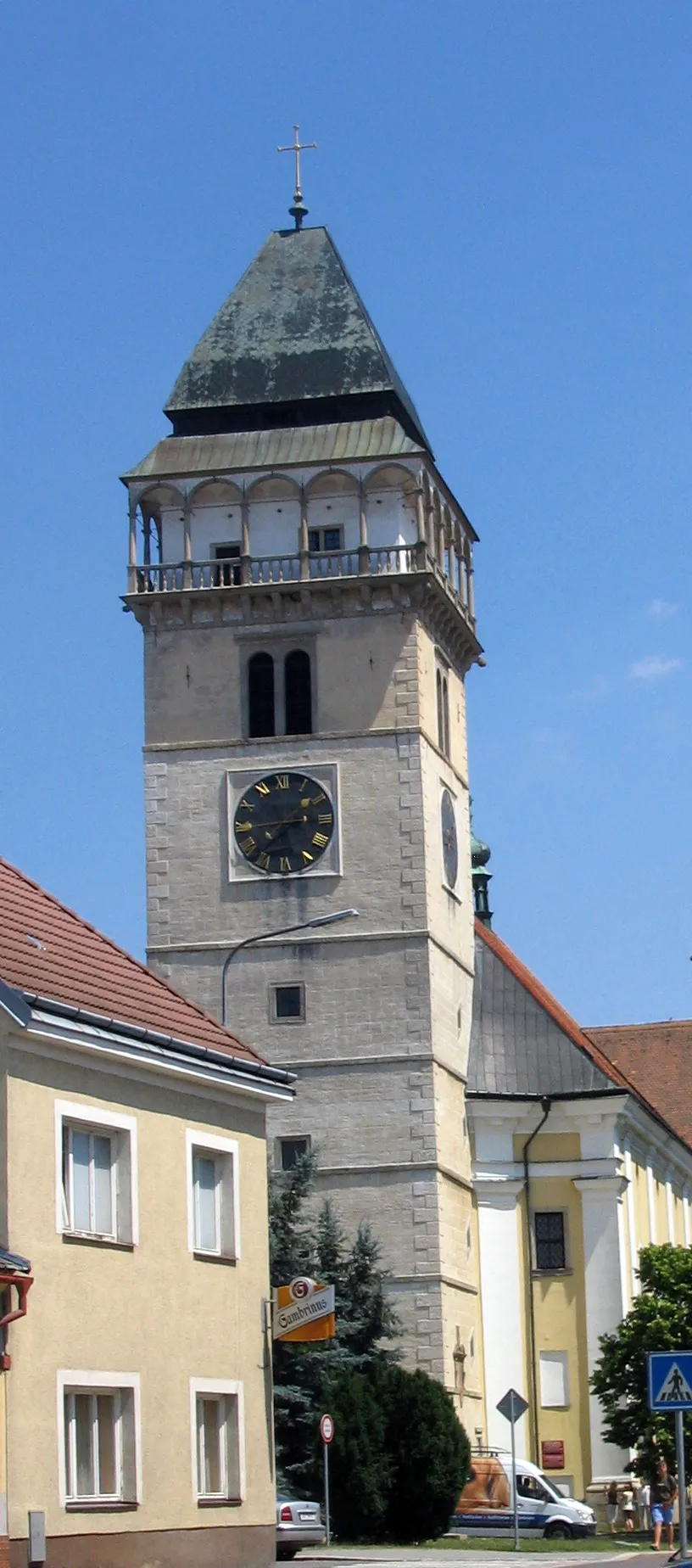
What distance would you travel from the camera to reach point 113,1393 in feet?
83.8

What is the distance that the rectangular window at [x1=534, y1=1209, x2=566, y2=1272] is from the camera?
6038 cm

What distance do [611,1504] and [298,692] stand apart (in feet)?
60.0

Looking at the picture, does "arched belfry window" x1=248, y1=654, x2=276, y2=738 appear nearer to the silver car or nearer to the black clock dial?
the black clock dial

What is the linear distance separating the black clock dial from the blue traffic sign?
34.3 metres

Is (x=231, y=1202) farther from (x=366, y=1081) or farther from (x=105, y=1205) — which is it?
(x=366, y=1081)

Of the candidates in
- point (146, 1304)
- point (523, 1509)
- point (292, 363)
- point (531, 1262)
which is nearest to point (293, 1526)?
point (146, 1304)

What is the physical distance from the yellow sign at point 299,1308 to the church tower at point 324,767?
2517 cm

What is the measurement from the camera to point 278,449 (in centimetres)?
5847

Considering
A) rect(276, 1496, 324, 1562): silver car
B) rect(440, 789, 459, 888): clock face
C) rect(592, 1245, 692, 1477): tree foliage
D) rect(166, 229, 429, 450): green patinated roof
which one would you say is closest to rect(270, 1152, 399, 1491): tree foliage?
rect(592, 1245, 692, 1477): tree foliage

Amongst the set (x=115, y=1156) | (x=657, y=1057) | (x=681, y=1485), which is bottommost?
(x=681, y=1485)

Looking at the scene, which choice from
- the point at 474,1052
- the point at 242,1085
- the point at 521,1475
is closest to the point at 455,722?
the point at 474,1052

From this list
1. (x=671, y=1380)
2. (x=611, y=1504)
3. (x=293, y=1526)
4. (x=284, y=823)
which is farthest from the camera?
(x=611, y=1504)

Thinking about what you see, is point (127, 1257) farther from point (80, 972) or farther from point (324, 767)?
point (324, 767)

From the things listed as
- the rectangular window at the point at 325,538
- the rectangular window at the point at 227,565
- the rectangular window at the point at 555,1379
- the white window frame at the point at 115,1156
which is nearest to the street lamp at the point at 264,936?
the rectangular window at the point at 227,565
